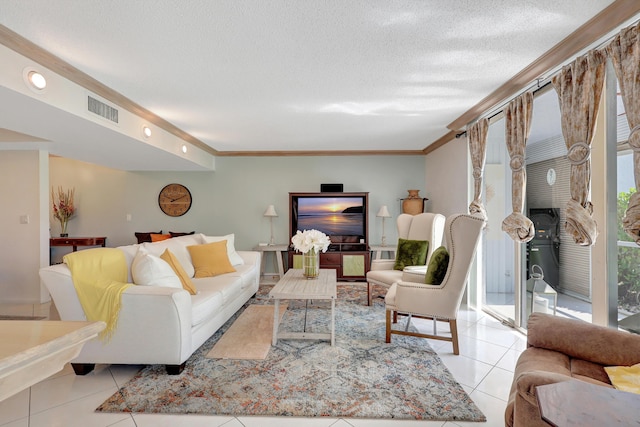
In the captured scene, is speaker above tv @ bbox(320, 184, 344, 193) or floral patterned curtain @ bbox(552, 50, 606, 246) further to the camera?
speaker above tv @ bbox(320, 184, 344, 193)

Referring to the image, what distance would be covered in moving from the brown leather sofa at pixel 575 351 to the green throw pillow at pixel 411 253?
191cm

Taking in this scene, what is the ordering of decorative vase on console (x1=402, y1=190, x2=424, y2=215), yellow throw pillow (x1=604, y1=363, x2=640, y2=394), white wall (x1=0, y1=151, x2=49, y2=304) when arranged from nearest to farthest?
yellow throw pillow (x1=604, y1=363, x2=640, y2=394)
white wall (x1=0, y1=151, x2=49, y2=304)
decorative vase on console (x1=402, y1=190, x2=424, y2=215)

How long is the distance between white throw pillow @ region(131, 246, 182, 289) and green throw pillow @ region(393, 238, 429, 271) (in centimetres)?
254

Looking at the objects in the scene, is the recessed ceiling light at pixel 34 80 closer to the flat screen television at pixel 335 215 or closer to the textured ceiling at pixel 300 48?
the textured ceiling at pixel 300 48

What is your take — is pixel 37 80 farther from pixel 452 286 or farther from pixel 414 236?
pixel 414 236

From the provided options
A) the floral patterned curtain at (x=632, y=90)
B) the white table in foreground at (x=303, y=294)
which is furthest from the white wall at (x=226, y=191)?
the floral patterned curtain at (x=632, y=90)

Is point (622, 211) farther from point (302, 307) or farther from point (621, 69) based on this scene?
point (302, 307)

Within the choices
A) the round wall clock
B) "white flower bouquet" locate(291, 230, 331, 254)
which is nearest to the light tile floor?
"white flower bouquet" locate(291, 230, 331, 254)

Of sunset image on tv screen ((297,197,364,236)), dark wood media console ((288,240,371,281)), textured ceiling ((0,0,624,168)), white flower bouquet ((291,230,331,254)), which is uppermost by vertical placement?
textured ceiling ((0,0,624,168))

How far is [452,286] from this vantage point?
2570 mm

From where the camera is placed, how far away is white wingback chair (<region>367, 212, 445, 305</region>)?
355 cm

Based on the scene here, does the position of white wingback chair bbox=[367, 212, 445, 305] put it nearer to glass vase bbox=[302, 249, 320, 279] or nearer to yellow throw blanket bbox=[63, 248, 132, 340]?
glass vase bbox=[302, 249, 320, 279]

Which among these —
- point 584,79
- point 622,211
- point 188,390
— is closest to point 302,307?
point 188,390

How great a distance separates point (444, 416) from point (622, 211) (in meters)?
1.77
